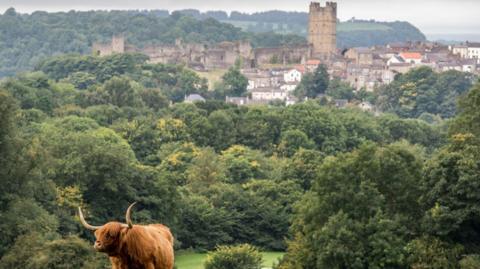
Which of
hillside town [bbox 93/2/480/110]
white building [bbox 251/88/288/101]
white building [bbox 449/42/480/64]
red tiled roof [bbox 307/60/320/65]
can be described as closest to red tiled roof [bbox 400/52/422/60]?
hillside town [bbox 93/2/480/110]

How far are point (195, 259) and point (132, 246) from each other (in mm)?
39090

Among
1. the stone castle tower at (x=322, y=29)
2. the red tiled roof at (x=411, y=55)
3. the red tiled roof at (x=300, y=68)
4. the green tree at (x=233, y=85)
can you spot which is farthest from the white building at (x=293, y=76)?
the red tiled roof at (x=411, y=55)

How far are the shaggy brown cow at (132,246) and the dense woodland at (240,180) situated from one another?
2194 centimetres

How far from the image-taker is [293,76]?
511ft

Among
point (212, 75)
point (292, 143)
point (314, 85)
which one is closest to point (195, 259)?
point (292, 143)

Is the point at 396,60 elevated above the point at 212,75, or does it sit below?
above

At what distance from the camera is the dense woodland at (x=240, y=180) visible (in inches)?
1315

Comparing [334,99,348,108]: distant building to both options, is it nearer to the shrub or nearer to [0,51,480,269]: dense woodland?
[0,51,480,269]: dense woodland

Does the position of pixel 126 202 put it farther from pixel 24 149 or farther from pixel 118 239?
pixel 118 239

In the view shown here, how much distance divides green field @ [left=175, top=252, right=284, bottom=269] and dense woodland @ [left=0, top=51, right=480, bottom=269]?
0.81 metres

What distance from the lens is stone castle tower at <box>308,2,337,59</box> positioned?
575 ft

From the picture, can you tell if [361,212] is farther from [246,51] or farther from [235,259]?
[246,51]

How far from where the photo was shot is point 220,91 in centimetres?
14100

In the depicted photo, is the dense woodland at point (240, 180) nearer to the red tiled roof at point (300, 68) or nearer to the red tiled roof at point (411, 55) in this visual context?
the red tiled roof at point (300, 68)
